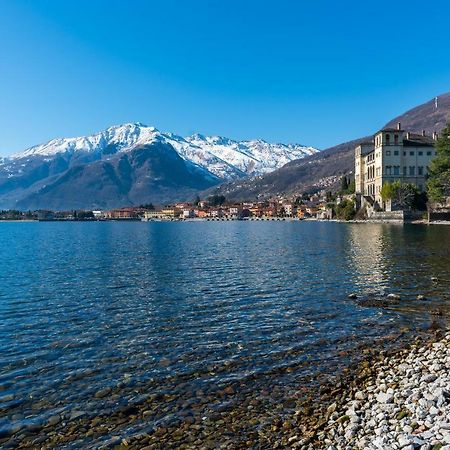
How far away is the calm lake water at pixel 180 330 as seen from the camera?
1269cm

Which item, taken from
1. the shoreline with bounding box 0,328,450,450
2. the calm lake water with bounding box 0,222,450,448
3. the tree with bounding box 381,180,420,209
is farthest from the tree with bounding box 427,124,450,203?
the shoreline with bounding box 0,328,450,450

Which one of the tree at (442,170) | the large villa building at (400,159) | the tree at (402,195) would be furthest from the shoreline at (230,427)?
the large villa building at (400,159)

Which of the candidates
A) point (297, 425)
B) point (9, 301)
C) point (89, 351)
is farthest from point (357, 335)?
point (9, 301)

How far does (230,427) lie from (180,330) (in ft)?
29.0

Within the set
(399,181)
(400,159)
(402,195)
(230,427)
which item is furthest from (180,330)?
(400,159)

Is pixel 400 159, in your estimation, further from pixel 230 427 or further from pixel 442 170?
pixel 230 427

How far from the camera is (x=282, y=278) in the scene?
33.2 metres

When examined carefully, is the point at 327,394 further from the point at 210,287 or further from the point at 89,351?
the point at 210,287

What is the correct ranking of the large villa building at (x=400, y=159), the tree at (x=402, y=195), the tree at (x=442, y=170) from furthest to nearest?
1. the large villa building at (x=400, y=159)
2. the tree at (x=402, y=195)
3. the tree at (x=442, y=170)

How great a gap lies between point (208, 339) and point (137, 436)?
7.63 m

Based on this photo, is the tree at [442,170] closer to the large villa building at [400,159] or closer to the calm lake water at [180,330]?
the large villa building at [400,159]

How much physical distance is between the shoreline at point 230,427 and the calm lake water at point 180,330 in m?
0.29

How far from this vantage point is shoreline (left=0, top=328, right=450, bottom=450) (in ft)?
32.1

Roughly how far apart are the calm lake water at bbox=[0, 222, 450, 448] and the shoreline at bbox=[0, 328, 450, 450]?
290mm
